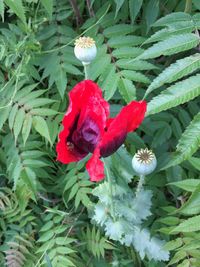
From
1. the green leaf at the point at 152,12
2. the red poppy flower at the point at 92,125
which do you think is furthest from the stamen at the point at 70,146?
the green leaf at the point at 152,12

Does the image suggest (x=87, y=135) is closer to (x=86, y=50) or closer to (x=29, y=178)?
(x=86, y=50)

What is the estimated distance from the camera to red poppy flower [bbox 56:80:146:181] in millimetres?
1152

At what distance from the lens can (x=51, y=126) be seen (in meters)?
1.86

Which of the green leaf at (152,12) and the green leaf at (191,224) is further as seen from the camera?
the green leaf at (152,12)

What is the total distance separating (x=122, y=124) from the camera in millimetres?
1155

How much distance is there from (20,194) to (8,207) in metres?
0.09

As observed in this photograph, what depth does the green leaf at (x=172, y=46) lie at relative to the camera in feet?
4.30

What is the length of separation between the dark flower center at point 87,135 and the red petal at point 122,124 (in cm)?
4

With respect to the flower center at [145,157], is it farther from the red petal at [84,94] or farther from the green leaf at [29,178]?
the green leaf at [29,178]

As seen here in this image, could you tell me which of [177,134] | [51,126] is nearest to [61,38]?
[51,126]

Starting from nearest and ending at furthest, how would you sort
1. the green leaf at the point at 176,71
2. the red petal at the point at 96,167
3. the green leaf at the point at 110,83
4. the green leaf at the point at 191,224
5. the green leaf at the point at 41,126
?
the red petal at the point at 96,167, the green leaf at the point at 176,71, the green leaf at the point at 191,224, the green leaf at the point at 110,83, the green leaf at the point at 41,126

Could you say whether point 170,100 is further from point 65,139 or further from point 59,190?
point 59,190

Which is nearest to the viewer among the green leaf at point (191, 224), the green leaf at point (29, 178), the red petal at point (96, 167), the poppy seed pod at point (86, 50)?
the red petal at point (96, 167)

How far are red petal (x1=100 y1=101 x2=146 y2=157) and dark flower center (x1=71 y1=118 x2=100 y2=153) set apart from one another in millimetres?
42
